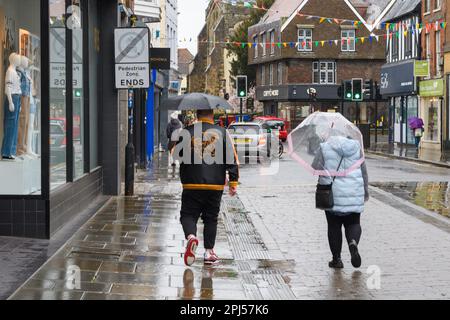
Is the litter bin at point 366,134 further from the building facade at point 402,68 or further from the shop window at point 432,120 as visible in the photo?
the shop window at point 432,120

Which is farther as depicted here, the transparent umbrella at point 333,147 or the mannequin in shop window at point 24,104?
the mannequin in shop window at point 24,104

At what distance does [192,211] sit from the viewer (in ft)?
28.3

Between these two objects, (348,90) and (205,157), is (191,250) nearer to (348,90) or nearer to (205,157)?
(205,157)

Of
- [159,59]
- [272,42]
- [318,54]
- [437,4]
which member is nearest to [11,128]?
[159,59]

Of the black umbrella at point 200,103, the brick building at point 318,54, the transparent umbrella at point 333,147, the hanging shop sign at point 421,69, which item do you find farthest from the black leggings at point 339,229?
the brick building at point 318,54

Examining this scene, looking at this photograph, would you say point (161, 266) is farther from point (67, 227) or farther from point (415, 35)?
point (415, 35)

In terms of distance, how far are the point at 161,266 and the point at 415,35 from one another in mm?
35575

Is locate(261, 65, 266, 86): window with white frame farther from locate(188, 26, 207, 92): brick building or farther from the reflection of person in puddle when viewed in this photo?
the reflection of person in puddle

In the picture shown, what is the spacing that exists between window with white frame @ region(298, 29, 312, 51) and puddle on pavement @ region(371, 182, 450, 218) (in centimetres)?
4883

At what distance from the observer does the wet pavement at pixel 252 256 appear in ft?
23.8

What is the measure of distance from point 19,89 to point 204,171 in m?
2.94

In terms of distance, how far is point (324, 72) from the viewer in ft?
224

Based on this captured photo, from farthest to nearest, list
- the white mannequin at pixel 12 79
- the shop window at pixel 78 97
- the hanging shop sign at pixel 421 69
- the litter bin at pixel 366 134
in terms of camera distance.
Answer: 1. the litter bin at pixel 366 134
2. the hanging shop sign at pixel 421 69
3. the shop window at pixel 78 97
4. the white mannequin at pixel 12 79

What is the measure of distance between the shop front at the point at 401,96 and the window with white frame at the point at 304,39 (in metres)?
19.9
